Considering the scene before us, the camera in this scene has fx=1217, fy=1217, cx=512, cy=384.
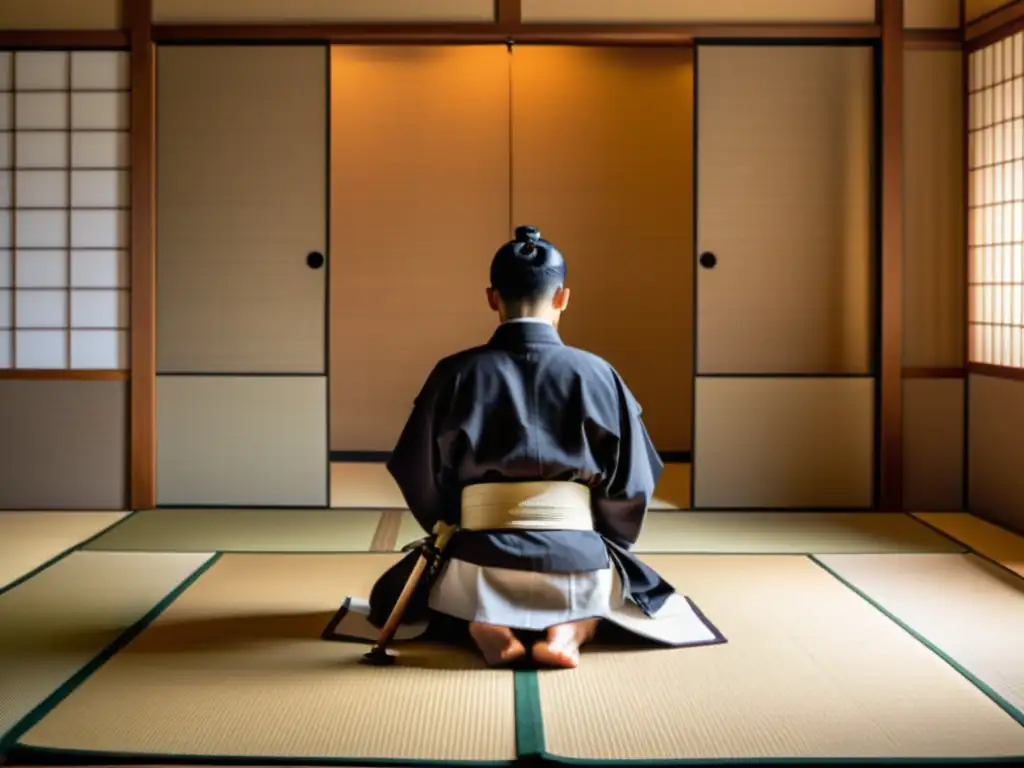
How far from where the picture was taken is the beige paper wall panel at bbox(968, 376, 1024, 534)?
463 centimetres

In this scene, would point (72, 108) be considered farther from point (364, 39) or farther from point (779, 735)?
point (779, 735)

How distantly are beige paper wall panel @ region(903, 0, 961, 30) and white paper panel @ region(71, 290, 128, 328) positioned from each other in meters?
3.47

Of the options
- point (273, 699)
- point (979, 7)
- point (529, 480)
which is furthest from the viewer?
point (979, 7)

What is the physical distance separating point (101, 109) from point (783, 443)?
3.18 meters

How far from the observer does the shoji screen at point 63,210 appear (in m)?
5.09

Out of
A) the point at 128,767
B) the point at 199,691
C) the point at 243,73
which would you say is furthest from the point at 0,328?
the point at 128,767

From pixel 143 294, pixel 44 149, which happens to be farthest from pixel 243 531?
pixel 44 149

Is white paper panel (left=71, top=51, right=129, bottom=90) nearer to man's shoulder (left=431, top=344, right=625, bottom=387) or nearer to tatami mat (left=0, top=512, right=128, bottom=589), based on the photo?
tatami mat (left=0, top=512, right=128, bottom=589)

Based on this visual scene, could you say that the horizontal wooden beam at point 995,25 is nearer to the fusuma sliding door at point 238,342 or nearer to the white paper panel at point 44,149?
the fusuma sliding door at point 238,342

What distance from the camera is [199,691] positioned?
2658 mm

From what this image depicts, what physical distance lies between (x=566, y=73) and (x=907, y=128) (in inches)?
82.1

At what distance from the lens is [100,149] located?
16.7ft

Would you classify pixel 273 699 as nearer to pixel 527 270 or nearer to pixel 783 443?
pixel 527 270

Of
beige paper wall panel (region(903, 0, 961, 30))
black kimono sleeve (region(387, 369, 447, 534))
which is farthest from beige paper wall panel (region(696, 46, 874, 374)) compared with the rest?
black kimono sleeve (region(387, 369, 447, 534))
